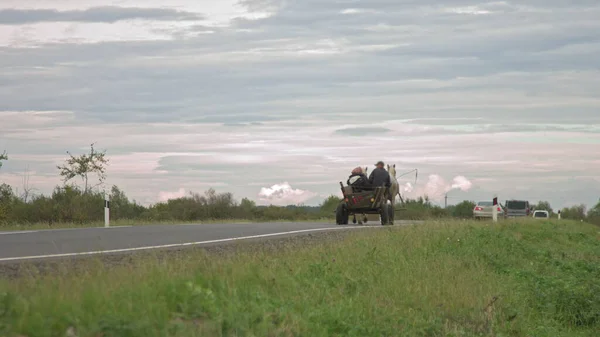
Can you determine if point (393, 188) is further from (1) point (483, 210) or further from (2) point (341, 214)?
(1) point (483, 210)

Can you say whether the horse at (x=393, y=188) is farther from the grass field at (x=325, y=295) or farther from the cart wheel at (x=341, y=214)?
the grass field at (x=325, y=295)

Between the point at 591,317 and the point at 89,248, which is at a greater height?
the point at 89,248

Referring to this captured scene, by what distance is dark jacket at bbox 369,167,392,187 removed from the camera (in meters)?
28.6

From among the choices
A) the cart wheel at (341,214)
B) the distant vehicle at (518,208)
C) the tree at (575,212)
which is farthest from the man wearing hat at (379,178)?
the tree at (575,212)

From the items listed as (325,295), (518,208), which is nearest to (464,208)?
(518,208)

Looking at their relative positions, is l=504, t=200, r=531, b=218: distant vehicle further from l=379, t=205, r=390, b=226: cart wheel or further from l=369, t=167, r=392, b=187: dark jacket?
l=379, t=205, r=390, b=226: cart wheel

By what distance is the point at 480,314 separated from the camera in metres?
11.2

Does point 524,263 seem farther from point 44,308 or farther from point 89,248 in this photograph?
point 44,308

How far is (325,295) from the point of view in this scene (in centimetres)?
1064

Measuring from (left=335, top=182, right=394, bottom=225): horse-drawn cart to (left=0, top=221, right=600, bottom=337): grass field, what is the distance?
31.4 feet

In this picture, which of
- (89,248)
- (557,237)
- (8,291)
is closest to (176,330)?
(8,291)

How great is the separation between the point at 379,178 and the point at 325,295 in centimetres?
1815

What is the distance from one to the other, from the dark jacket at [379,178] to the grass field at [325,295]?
32.9 ft

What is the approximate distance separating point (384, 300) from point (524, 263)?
7.73 metres
